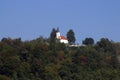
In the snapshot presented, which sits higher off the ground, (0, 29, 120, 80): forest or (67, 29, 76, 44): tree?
(67, 29, 76, 44): tree

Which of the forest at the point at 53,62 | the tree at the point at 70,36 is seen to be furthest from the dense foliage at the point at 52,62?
the tree at the point at 70,36

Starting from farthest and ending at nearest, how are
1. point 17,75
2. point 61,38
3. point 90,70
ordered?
point 61,38
point 90,70
point 17,75

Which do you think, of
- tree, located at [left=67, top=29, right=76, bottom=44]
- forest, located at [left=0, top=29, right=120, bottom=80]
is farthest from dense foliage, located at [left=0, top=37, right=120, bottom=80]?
tree, located at [left=67, top=29, right=76, bottom=44]

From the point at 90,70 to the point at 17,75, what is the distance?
7.32m

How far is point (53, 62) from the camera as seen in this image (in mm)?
51156

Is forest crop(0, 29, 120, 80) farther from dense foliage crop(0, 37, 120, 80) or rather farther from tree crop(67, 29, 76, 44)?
tree crop(67, 29, 76, 44)

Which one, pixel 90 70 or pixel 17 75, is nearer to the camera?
pixel 17 75

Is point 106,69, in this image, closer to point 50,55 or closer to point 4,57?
point 50,55

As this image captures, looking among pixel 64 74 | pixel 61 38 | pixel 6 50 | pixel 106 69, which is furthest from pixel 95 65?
pixel 61 38

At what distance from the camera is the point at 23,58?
50.8 m

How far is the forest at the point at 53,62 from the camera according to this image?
152ft

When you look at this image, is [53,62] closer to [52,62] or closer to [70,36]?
[52,62]

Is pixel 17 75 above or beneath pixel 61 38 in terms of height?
beneath

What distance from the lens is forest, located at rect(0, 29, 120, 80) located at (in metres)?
46.5
